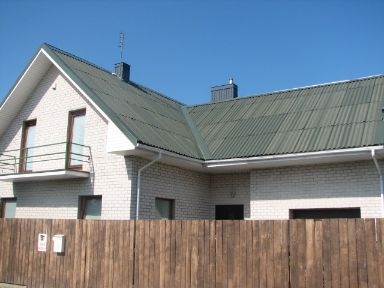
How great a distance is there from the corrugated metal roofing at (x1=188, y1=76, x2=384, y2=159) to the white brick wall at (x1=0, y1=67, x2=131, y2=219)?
2997 mm

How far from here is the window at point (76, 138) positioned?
42.9 feet

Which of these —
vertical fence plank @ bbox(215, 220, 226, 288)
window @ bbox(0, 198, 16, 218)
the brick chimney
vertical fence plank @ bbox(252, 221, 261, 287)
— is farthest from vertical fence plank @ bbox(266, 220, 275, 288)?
the brick chimney

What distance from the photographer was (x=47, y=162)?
45.2 feet

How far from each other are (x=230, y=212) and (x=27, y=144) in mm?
6758

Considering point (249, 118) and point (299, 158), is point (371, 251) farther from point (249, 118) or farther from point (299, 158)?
point (249, 118)

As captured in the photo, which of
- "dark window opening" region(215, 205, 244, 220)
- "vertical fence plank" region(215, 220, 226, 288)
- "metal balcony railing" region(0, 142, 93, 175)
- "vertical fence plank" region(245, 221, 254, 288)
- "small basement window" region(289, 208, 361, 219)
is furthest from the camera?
"dark window opening" region(215, 205, 244, 220)

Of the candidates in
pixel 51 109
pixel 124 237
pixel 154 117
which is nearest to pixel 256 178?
pixel 154 117

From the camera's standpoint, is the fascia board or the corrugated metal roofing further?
the corrugated metal roofing

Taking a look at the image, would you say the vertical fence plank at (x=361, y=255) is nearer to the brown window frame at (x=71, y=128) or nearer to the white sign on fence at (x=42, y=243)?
the white sign on fence at (x=42, y=243)

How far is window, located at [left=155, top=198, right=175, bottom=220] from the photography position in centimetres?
1252

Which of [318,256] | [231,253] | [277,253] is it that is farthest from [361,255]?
[231,253]

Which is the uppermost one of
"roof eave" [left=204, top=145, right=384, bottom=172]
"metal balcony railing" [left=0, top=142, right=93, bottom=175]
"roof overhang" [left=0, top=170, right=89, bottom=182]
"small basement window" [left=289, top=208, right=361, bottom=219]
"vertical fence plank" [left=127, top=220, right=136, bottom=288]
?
"metal balcony railing" [left=0, top=142, right=93, bottom=175]

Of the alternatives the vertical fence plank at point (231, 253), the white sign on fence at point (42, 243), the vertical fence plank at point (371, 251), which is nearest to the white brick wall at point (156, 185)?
the white sign on fence at point (42, 243)

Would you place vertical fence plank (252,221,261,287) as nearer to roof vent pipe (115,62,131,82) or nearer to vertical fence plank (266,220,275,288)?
vertical fence plank (266,220,275,288)
